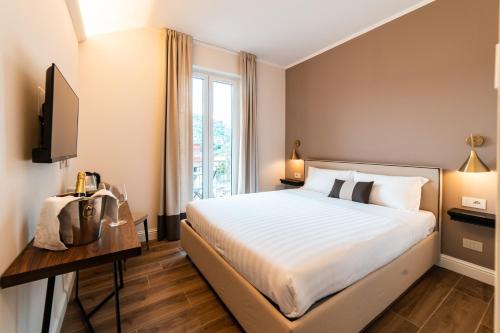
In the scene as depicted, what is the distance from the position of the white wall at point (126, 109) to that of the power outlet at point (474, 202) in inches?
141

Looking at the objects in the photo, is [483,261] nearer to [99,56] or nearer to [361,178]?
[361,178]

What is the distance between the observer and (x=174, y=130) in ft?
9.97

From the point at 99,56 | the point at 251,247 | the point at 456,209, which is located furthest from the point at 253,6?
the point at 456,209

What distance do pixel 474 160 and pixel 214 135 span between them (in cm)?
316

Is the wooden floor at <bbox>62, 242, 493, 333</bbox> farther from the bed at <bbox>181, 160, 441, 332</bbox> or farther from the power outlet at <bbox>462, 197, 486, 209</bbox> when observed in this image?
the power outlet at <bbox>462, 197, 486, 209</bbox>

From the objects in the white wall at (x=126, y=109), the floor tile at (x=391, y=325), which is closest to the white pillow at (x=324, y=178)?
the floor tile at (x=391, y=325)

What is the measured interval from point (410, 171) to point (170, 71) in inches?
129

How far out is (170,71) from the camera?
9.96 feet

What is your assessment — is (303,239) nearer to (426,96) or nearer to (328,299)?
(328,299)

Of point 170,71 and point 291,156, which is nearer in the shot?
point 170,71

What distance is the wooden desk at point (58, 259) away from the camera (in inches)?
34.2

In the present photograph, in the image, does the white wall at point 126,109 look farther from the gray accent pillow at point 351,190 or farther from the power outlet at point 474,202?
the power outlet at point 474,202

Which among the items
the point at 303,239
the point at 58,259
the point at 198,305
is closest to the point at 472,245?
the point at 303,239

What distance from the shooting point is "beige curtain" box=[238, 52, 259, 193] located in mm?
3732
